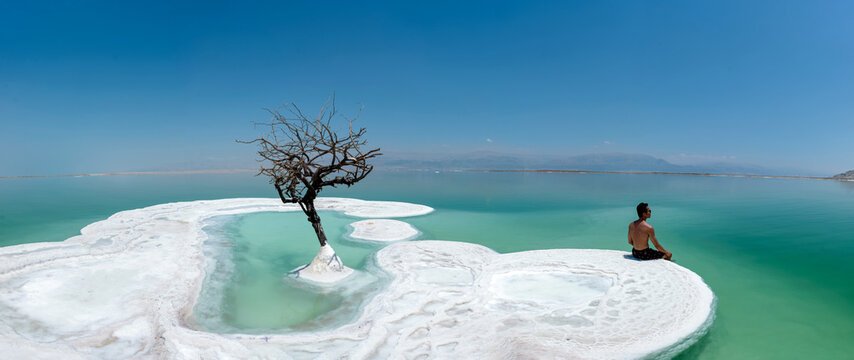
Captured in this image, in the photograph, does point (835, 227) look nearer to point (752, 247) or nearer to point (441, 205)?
point (752, 247)

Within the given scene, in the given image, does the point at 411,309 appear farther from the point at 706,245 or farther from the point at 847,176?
the point at 847,176

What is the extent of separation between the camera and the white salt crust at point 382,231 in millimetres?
13688

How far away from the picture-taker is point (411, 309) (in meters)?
6.40

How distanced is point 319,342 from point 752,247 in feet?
49.2

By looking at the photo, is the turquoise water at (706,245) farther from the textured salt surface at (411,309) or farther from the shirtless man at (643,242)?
the shirtless man at (643,242)

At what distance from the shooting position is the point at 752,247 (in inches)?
507

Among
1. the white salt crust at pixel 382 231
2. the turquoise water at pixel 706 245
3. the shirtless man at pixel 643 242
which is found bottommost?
the turquoise water at pixel 706 245

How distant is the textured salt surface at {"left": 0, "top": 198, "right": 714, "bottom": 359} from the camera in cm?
504

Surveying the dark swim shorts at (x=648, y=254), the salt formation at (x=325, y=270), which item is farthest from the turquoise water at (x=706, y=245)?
the dark swim shorts at (x=648, y=254)

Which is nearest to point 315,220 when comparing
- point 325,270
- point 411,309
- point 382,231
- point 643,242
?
point 325,270

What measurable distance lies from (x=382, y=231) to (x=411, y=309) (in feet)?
26.3

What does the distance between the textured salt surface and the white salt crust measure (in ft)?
10.5

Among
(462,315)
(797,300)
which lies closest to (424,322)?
(462,315)

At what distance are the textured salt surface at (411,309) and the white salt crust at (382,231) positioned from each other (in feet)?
10.5
